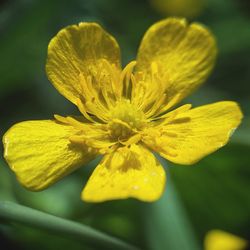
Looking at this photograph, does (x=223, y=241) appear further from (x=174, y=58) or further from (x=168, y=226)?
(x=174, y=58)

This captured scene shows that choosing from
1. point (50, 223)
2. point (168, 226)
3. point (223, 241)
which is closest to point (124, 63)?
point (223, 241)

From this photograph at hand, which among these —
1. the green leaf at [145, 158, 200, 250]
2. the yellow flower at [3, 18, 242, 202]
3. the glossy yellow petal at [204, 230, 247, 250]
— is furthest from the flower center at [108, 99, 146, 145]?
the glossy yellow petal at [204, 230, 247, 250]

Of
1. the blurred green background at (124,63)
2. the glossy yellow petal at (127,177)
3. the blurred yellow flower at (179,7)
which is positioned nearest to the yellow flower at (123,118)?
the glossy yellow petal at (127,177)

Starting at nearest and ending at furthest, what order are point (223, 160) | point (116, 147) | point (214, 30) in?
point (116, 147)
point (223, 160)
point (214, 30)

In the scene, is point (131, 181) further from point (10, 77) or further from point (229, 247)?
point (10, 77)

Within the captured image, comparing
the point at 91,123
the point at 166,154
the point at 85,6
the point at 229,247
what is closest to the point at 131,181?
the point at 166,154

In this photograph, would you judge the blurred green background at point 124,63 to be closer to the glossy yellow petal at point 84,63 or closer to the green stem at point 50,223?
the green stem at point 50,223
